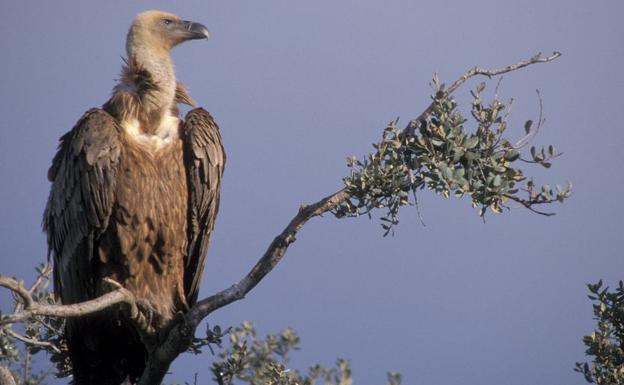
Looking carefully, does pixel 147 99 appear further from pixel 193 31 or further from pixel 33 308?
pixel 33 308

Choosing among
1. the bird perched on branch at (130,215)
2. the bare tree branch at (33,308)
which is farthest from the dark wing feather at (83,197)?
the bare tree branch at (33,308)

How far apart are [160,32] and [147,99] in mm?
848

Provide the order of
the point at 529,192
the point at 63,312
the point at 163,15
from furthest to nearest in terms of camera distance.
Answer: the point at 163,15, the point at 529,192, the point at 63,312

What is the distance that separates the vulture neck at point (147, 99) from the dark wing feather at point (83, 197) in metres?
0.20

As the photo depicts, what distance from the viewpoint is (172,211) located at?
600cm

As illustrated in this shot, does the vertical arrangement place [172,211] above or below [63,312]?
above

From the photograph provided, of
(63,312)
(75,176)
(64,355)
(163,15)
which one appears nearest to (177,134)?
(75,176)

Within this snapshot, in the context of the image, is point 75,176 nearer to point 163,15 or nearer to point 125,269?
point 125,269

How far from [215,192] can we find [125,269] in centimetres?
83

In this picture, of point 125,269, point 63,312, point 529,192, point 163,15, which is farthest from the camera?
point 163,15

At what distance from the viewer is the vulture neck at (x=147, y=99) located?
618cm

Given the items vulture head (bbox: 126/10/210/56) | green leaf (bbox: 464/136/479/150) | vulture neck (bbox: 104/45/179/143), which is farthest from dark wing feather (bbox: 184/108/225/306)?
green leaf (bbox: 464/136/479/150)

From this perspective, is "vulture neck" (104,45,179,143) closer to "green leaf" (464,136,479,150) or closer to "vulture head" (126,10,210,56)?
"vulture head" (126,10,210,56)

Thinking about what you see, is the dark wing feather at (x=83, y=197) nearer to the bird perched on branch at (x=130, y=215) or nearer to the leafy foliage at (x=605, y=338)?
the bird perched on branch at (x=130, y=215)
